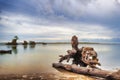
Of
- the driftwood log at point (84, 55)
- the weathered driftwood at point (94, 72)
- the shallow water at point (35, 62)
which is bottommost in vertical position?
the shallow water at point (35, 62)

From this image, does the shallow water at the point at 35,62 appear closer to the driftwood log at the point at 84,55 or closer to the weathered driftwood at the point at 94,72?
the weathered driftwood at the point at 94,72

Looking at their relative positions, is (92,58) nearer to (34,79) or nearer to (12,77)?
(34,79)

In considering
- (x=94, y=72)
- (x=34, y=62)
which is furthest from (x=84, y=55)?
(x=34, y=62)

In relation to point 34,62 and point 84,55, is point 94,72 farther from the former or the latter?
point 34,62

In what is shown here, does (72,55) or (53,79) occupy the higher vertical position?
(72,55)

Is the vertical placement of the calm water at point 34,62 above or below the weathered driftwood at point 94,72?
below

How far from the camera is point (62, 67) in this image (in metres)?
24.0

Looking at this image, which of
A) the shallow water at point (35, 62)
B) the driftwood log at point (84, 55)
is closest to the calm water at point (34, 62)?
the shallow water at point (35, 62)

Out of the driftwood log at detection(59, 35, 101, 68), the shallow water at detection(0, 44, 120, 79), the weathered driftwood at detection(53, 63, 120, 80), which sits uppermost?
the driftwood log at detection(59, 35, 101, 68)

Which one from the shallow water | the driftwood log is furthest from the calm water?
the driftwood log

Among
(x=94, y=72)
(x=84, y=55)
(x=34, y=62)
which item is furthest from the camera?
(x=34, y=62)

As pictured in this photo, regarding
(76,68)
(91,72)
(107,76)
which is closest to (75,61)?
(76,68)

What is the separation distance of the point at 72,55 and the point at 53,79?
5004 millimetres

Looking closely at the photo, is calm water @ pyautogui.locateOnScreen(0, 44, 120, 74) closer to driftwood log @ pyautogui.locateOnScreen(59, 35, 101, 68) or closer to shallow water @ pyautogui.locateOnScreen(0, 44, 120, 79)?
shallow water @ pyautogui.locateOnScreen(0, 44, 120, 79)
